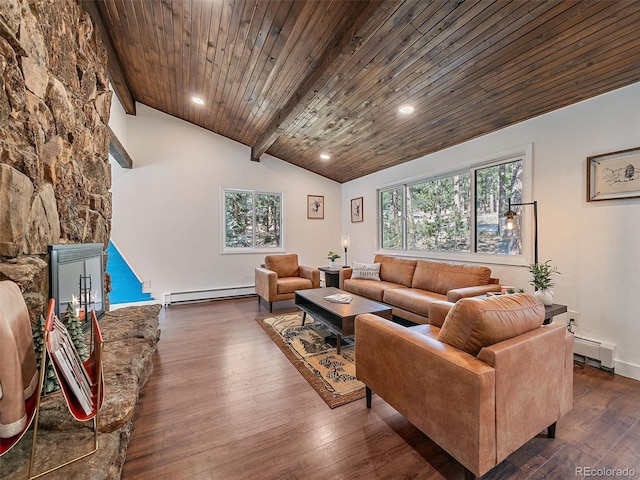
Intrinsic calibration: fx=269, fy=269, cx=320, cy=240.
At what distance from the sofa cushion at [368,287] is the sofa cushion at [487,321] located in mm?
2314

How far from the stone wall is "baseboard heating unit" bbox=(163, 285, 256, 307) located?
8.26 feet

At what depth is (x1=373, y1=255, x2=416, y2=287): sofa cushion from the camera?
4.06 m

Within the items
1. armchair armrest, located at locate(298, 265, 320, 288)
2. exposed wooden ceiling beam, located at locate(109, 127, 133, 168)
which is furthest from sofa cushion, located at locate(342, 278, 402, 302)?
exposed wooden ceiling beam, located at locate(109, 127, 133, 168)

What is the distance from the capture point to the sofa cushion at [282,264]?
485 cm

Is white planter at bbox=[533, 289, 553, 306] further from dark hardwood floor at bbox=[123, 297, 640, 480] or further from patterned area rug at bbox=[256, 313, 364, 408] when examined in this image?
patterned area rug at bbox=[256, 313, 364, 408]

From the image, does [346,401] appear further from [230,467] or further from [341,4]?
[341,4]

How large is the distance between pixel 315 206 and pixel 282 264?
1.80 meters

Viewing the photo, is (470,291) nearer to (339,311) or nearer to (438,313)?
(438,313)

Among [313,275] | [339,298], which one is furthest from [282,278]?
[339,298]

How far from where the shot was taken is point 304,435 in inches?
66.0

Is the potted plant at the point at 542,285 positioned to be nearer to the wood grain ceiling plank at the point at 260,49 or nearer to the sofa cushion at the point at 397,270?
the sofa cushion at the point at 397,270

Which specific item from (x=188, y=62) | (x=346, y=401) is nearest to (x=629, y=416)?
(x=346, y=401)

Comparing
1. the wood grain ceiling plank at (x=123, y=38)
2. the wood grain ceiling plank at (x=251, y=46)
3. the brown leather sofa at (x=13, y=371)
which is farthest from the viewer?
the wood grain ceiling plank at (x=123, y=38)

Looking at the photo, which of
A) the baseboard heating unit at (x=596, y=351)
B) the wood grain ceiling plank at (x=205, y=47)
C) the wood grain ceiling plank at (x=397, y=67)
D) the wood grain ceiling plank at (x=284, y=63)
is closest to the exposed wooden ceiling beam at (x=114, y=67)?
the wood grain ceiling plank at (x=205, y=47)
